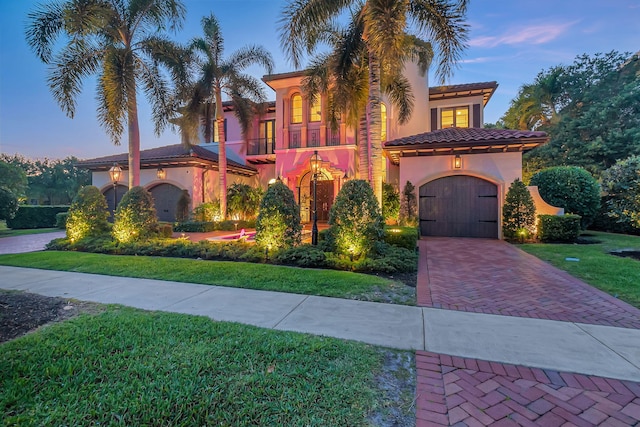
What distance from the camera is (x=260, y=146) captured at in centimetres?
2031

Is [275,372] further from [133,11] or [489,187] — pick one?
[133,11]

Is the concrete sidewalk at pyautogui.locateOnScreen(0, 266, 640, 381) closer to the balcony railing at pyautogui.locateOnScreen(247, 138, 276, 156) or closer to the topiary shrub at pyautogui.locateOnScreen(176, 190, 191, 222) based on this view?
the topiary shrub at pyautogui.locateOnScreen(176, 190, 191, 222)

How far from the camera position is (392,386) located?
8.46ft

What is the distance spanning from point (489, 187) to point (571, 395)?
1138 cm

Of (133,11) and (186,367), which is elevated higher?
(133,11)

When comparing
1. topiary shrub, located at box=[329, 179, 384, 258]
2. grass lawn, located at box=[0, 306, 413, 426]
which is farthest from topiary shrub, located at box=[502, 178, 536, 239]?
grass lawn, located at box=[0, 306, 413, 426]

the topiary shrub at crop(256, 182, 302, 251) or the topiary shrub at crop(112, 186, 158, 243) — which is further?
the topiary shrub at crop(112, 186, 158, 243)

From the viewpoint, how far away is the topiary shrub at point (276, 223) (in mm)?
8125

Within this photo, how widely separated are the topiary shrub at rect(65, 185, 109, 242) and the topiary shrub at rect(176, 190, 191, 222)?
19.3 feet

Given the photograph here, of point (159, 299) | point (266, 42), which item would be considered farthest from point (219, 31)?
point (159, 299)

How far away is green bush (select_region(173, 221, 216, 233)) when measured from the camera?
1553cm

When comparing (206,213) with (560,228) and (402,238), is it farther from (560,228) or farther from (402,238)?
(560,228)

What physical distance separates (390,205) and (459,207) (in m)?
3.10

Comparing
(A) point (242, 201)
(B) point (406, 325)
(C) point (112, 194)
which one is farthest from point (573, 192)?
(C) point (112, 194)
